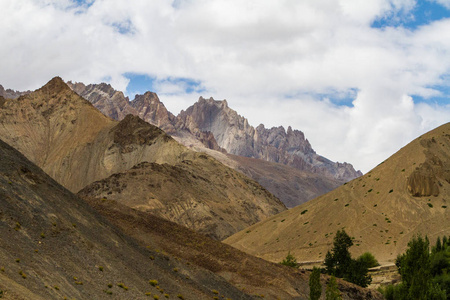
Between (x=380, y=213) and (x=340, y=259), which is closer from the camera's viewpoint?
(x=340, y=259)

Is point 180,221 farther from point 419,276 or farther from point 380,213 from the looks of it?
point 419,276

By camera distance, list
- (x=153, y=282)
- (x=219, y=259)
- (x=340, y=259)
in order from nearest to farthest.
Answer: (x=153, y=282) < (x=219, y=259) < (x=340, y=259)

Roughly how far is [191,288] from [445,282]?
83.3ft

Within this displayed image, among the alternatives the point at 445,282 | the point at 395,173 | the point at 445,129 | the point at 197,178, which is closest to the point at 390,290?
the point at 445,282

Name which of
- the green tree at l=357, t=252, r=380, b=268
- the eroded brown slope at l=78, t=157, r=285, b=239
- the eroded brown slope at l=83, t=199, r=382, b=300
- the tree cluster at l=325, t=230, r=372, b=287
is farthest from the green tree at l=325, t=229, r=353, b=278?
the eroded brown slope at l=78, t=157, r=285, b=239

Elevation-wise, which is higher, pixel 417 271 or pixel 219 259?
pixel 417 271

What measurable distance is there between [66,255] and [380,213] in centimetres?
7292

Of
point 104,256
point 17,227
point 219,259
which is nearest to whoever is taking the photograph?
point 17,227

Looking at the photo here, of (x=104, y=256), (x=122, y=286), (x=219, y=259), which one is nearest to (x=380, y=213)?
(x=219, y=259)

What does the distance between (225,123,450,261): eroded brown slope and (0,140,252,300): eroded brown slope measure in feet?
162

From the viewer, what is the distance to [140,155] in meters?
197

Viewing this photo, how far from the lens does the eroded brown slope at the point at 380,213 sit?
9081 cm

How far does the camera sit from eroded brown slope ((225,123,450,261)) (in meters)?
90.8

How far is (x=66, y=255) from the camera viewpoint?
35156 mm
